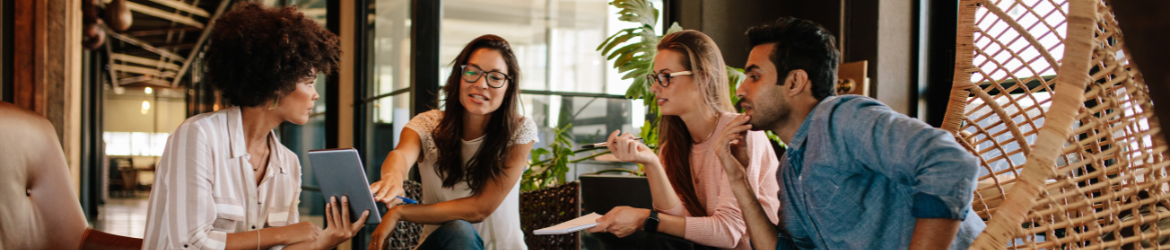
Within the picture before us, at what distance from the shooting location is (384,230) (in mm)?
1742

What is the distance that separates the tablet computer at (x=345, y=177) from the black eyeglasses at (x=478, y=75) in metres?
0.64

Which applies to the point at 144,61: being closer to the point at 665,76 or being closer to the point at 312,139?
the point at 312,139

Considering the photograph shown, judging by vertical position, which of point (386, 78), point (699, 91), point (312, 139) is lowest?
point (312, 139)

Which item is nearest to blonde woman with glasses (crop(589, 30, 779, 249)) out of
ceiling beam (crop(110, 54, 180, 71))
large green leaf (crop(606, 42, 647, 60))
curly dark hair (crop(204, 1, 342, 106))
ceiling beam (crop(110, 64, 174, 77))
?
curly dark hair (crop(204, 1, 342, 106))

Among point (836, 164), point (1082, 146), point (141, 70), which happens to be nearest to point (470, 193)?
point (836, 164)

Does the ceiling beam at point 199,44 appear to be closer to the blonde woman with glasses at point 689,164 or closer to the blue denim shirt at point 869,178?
the blonde woman with glasses at point 689,164

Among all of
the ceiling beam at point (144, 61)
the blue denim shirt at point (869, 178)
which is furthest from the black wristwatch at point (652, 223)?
the ceiling beam at point (144, 61)

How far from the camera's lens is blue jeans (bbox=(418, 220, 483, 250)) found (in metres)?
1.58

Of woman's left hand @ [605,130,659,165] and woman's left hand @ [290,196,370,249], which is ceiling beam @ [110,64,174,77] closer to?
woman's left hand @ [290,196,370,249]

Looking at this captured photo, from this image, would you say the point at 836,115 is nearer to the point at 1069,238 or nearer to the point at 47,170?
the point at 1069,238

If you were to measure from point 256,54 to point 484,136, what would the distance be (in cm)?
76

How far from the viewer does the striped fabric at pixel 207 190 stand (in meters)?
1.20

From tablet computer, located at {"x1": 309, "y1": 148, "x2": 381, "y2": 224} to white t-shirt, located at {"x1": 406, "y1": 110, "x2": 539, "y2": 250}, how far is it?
60 centimetres

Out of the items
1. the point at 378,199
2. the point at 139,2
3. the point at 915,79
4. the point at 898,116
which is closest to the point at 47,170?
the point at 378,199
